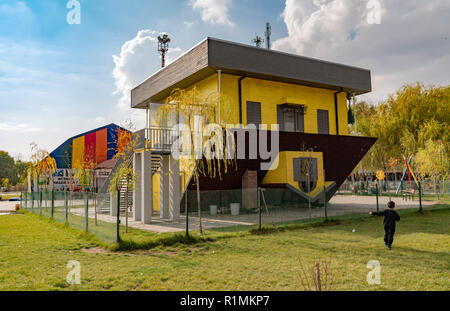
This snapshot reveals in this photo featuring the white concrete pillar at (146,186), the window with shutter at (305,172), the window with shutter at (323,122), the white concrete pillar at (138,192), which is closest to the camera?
the white concrete pillar at (146,186)

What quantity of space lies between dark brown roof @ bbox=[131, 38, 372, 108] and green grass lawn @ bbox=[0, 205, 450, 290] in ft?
28.5

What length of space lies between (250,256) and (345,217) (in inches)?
355

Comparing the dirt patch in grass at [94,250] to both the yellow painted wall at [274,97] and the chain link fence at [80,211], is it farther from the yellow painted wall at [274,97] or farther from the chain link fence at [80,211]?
the yellow painted wall at [274,97]

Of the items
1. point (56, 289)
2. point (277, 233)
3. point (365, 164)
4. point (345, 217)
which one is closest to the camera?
point (56, 289)

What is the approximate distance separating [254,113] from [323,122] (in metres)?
5.56

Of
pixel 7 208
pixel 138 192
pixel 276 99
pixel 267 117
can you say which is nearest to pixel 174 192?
pixel 138 192

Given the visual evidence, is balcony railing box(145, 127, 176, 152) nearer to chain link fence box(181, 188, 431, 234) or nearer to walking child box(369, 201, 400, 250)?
chain link fence box(181, 188, 431, 234)

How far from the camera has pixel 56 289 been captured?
605 centimetres

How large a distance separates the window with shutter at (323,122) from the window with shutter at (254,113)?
4829mm

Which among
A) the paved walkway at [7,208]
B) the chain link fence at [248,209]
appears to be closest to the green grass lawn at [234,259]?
the chain link fence at [248,209]

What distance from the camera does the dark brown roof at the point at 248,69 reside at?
17062 millimetres

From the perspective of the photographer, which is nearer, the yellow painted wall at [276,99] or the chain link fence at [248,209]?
the chain link fence at [248,209]
